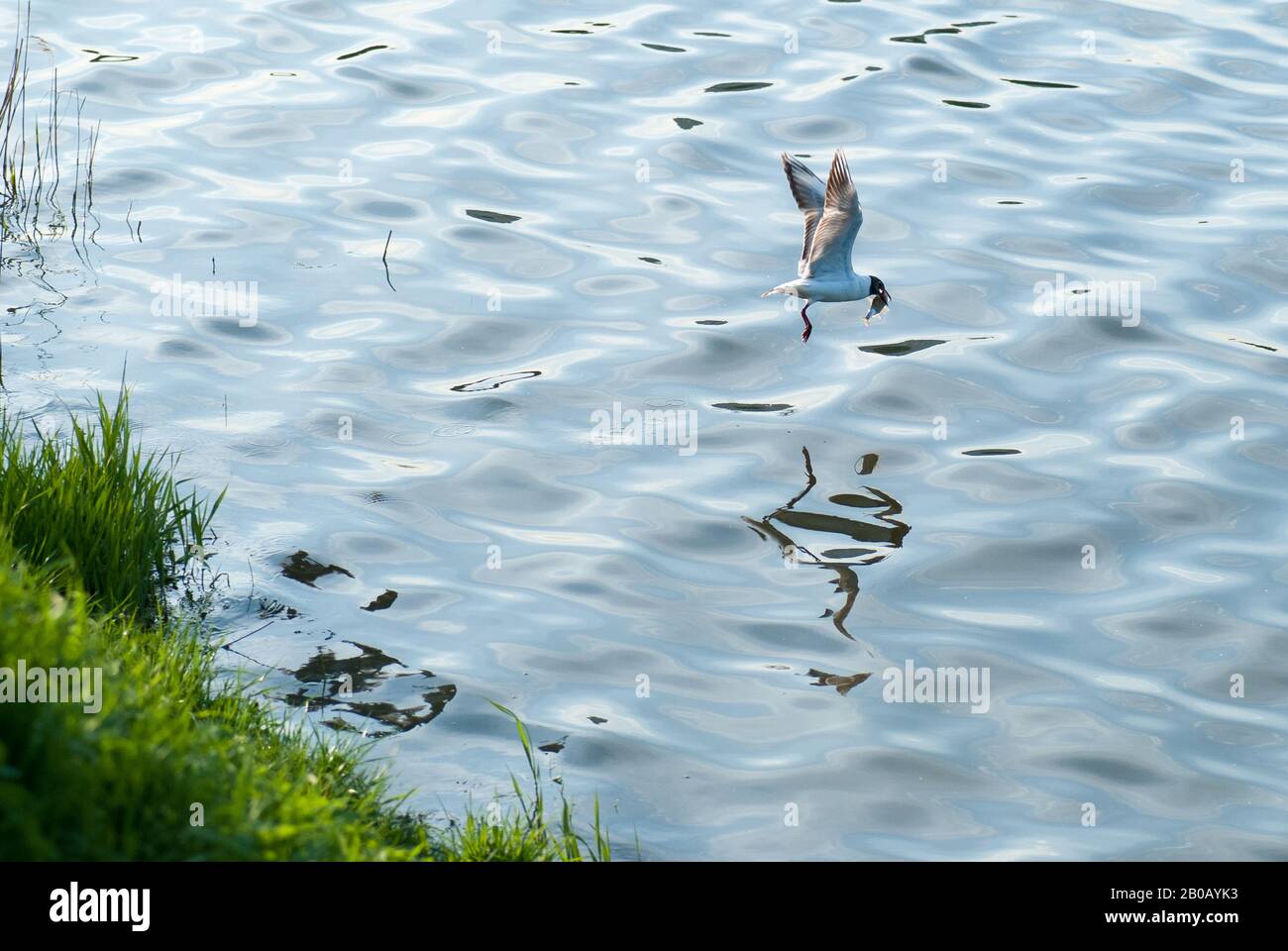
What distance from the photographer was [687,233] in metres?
→ 12.7

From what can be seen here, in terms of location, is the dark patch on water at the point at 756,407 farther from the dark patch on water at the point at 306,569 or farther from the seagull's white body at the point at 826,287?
the dark patch on water at the point at 306,569

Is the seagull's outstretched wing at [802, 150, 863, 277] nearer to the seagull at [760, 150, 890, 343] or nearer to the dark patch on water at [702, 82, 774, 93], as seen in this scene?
the seagull at [760, 150, 890, 343]

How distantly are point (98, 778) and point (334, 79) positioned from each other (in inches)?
471

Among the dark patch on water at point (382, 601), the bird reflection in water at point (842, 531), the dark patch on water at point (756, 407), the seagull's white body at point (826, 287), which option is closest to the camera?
the dark patch on water at point (382, 601)

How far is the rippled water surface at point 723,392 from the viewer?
7562mm

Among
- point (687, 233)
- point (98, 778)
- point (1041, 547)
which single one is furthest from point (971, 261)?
point (98, 778)

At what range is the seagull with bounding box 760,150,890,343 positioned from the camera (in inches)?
369

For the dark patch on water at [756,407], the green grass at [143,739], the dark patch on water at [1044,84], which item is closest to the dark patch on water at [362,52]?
the dark patch on water at [1044,84]

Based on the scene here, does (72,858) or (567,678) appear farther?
(567,678)

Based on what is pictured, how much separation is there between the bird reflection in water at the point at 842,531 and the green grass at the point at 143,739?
229cm

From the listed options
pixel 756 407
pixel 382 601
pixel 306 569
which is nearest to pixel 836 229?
pixel 756 407

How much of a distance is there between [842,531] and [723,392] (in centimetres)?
182
